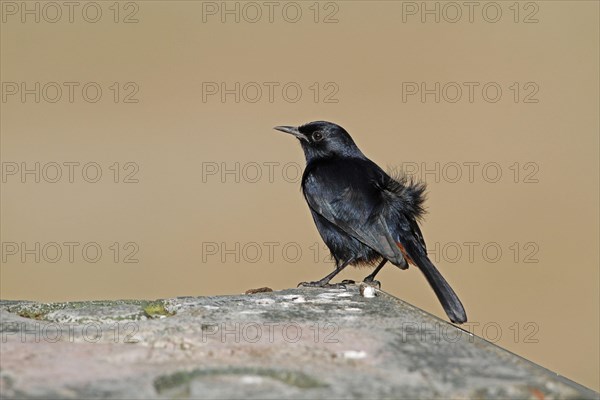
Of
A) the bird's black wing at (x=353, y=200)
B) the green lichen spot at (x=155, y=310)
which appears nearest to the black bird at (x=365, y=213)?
the bird's black wing at (x=353, y=200)

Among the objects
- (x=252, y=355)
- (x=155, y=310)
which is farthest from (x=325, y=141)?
(x=252, y=355)

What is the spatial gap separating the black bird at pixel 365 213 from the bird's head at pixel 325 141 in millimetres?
128

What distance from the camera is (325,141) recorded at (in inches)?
287

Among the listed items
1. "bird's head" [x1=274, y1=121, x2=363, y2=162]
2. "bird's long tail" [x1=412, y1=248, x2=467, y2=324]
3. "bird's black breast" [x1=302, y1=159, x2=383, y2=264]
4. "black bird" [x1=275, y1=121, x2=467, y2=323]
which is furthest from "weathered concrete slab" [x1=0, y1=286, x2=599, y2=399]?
"bird's head" [x1=274, y1=121, x2=363, y2=162]

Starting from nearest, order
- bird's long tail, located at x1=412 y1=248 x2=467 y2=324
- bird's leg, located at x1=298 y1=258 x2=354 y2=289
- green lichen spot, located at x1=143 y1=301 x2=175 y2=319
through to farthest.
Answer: green lichen spot, located at x1=143 y1=301 x2=175 y2=319, bird's long tail, located at x1=412 y1=248 x2=467 y2=324, bird's leg, located at x1=298 y1=258 x2=354 y2=289

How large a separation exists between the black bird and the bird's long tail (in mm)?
14

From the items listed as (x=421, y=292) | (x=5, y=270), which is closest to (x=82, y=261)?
(x=5, y=270)

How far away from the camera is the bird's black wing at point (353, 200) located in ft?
20.6

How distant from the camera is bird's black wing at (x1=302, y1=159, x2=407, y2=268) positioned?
6273 millimetres

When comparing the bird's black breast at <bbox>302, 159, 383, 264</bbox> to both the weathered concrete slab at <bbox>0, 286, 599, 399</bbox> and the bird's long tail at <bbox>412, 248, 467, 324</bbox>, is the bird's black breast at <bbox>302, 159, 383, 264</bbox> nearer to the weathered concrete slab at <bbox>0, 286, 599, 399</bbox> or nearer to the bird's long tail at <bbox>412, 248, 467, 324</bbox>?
the bird's long tail at <bbox>412, 248, 467, 324</bbox>

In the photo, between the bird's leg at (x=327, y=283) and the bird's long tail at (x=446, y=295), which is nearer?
the bird's long tail at (x=446, y=295)

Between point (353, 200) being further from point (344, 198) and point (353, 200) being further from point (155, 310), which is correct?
point (155, 310)

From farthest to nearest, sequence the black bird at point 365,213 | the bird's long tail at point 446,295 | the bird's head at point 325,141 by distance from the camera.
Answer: the bird's head at point 325,141 < the black bird at point 365,213 < the bird's long tail at point 446,295

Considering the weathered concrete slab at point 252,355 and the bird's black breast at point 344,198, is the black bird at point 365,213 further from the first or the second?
the weathered concrete slab at point 252,355
